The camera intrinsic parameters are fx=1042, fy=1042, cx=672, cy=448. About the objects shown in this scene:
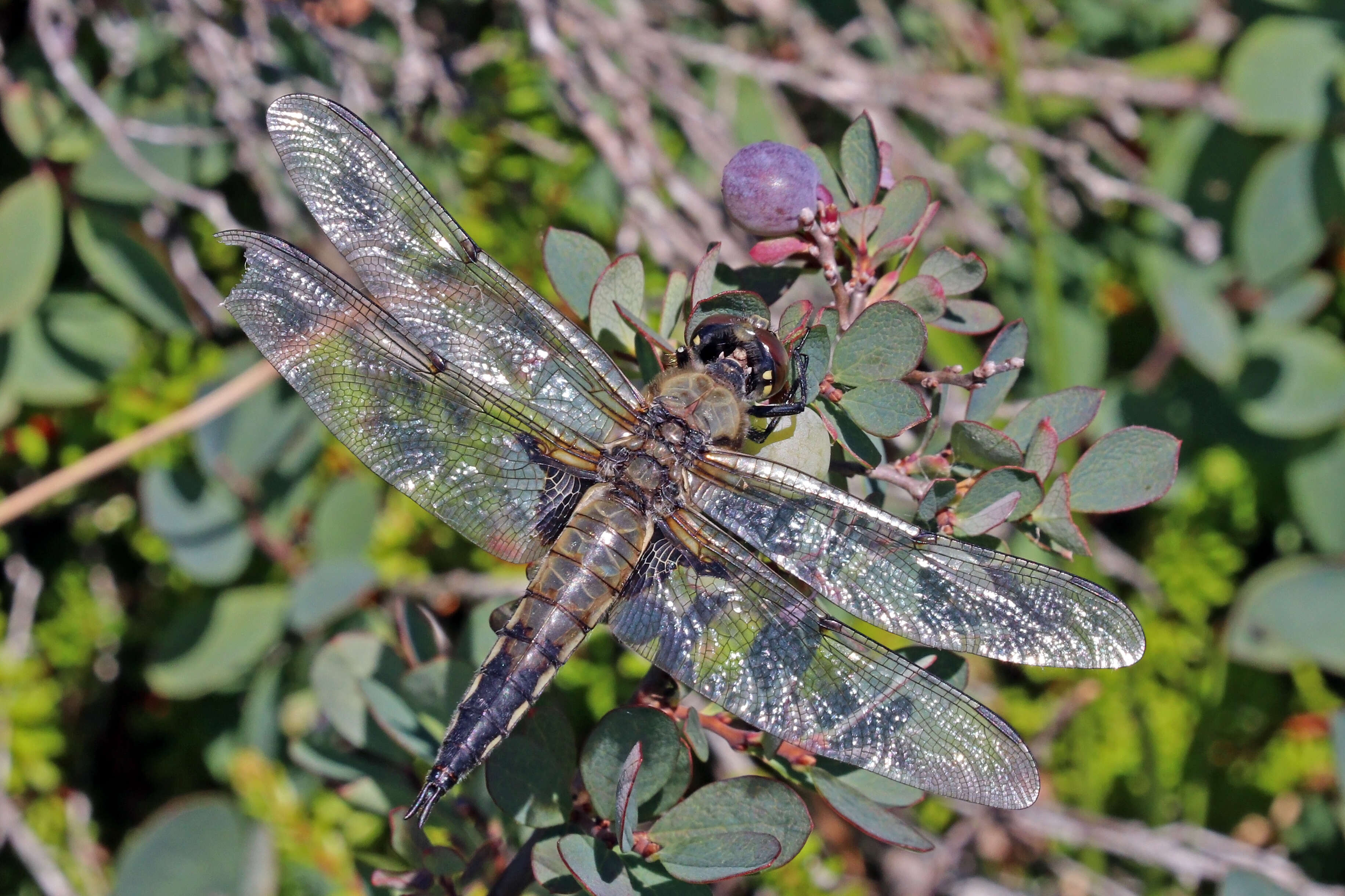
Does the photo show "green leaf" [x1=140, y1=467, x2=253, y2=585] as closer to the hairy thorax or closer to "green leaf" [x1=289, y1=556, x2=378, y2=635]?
"green leaf" [x1=289, y1=556, x2=378, y2=635]

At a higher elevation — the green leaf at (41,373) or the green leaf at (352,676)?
the green leaf at (41,373)

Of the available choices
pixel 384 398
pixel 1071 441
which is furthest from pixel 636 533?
pixel 1071 441

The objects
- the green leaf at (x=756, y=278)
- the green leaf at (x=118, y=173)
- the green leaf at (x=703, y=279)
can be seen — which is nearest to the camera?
the green leaf at (x=703, y=279)

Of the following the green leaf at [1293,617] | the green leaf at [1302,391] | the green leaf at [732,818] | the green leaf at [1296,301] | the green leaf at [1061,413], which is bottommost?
the green leaf at [1293,617]

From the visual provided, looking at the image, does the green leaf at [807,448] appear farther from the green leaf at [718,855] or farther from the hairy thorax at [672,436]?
the green leaf at [718,855]

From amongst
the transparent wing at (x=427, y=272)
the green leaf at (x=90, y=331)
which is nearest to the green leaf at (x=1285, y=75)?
the transparent wing at (x=427, y=272)

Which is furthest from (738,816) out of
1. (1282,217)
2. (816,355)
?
(1282,217)
